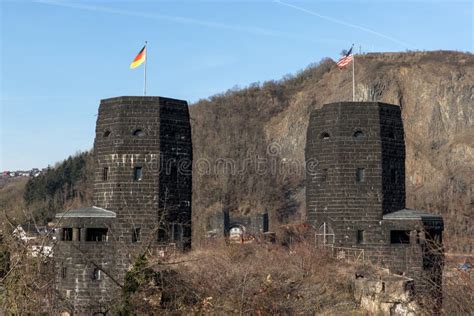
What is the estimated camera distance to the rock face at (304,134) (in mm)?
103500

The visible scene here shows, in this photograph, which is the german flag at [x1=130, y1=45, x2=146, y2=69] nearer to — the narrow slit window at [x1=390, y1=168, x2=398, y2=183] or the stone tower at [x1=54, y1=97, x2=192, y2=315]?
the stone tower at [x1=54, y1=97, x2=192, y2=315]

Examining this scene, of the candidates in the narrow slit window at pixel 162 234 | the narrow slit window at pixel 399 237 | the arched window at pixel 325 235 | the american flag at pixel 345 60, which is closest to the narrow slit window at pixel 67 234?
the narrow slit window at pixel 162 234

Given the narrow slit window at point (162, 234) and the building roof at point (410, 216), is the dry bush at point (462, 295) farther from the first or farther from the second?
the narrow slit window at point (162, 234)

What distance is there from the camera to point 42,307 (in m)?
17.0

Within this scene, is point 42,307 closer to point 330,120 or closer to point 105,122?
point 105,122

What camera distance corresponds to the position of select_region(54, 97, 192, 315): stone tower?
29.9 meters

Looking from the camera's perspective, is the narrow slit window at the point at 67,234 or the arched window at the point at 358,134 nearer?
the narrow slit window at the point at 67,234

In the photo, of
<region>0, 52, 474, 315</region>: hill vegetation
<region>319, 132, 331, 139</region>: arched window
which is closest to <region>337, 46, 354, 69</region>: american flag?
<region>319, 132, 331, 139</region>: arched window

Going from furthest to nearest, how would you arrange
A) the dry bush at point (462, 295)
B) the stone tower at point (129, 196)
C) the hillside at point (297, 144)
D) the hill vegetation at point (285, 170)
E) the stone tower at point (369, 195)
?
the hillside at point (297, 144), the stone tower at point (369, 195), the stone tower at point (129, 196), the hill vegetation at point (285, 170), the dry bush at point (462, 295)

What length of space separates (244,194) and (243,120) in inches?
945

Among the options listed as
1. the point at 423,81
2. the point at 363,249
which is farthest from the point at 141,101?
the point at 423,81

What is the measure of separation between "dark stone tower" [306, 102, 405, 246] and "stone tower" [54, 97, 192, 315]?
555 centimetres

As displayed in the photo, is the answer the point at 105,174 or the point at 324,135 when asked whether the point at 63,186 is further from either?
the point at 324,135

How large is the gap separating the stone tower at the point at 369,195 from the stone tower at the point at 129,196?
18.2 feet
